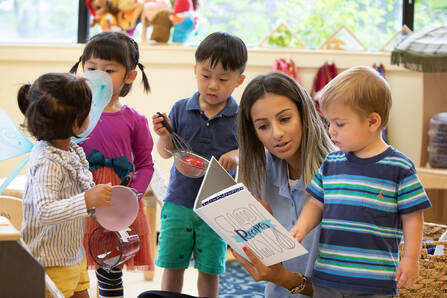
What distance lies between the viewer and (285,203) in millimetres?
1482

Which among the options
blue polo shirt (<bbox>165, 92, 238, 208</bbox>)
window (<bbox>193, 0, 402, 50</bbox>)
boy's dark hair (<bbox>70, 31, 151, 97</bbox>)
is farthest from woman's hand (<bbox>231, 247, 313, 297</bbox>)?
window (<bbox>193, 0, 402, 50</bbox>)

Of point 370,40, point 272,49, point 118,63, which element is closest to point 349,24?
point 370,40

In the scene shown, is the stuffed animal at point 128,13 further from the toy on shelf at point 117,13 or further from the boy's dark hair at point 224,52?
the boy's dark hair at point 224,52

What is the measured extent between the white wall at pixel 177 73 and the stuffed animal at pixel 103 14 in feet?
0.66

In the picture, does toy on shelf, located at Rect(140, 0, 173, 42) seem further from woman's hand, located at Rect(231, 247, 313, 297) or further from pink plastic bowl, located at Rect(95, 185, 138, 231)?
woman's hand, located at Rect(231, 247, 313, 297)

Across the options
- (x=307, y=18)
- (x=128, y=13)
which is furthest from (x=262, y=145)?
(x=307, y=18)

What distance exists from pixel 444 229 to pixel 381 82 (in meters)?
0.93

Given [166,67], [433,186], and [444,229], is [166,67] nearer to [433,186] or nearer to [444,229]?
[433,186]

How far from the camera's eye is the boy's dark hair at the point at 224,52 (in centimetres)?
175

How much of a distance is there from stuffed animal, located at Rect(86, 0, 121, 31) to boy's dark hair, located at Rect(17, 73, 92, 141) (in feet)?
6.94

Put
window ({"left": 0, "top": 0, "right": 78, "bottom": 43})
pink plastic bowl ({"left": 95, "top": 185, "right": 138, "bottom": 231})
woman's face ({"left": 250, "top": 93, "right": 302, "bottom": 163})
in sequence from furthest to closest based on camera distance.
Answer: window ({"left": 0, "top": 0, "right": 78, "bottom": 43})
woman's face ({"left": 250, "top": 93, "right": 302, "bottom": 163})
pink plastic bowl ({"left": 95, "top": 185, "right": 138, "bottom": 231})

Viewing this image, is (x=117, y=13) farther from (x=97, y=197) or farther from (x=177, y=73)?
(x=97, y=197)

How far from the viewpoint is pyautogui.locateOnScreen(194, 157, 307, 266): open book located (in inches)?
39.4

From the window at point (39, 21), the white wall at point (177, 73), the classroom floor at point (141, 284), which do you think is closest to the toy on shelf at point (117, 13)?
the white wall at point (177, 73)
